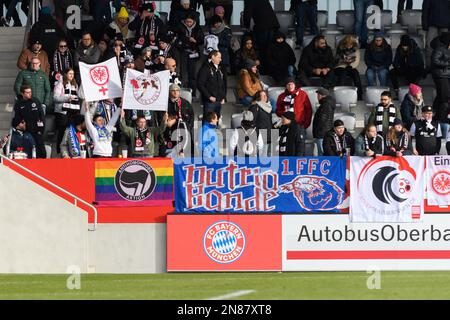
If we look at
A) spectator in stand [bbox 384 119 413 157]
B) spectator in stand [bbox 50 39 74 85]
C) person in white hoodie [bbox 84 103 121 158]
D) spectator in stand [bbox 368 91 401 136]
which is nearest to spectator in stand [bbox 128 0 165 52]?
spectator in stand [bbox 50 39 74 85]

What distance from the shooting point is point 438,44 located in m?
28.8

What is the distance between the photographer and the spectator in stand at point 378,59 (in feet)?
95.5

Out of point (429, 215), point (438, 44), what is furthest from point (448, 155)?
point (438, 44)

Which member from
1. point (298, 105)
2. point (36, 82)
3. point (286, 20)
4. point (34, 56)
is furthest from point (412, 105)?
point (34, 56)

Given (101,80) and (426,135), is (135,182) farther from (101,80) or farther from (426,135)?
(426,135)

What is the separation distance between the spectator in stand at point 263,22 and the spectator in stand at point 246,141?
4.26 m

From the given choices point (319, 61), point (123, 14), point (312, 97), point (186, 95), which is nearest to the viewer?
point (186, 95)

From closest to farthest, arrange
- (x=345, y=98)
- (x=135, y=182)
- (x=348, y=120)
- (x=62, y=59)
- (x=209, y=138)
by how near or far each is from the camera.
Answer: (x=135, y=182) → (x=209, y=138) → (x=348, y=120) → (x=62, y=59) → (x=345, y=98)

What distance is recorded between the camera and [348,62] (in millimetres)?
29172

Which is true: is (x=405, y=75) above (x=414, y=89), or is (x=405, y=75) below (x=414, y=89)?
above

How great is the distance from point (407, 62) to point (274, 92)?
298 centimetres

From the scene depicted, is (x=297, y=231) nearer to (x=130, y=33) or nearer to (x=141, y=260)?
(x=141, y=260)

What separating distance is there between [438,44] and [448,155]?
4.63 meters

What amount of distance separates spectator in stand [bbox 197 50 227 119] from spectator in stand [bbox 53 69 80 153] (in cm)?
233
